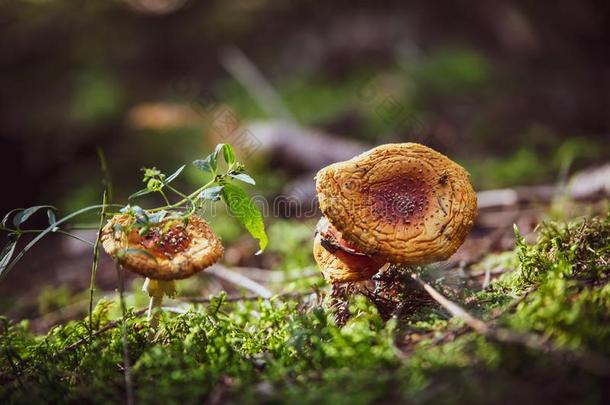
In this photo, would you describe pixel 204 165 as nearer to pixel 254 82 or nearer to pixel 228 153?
pixel 228 153

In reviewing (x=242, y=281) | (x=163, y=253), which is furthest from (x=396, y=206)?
(x=242, y=281)

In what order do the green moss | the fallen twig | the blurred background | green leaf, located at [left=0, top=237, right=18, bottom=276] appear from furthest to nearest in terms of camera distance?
the blurred background → green leaf, located at [left=0, top=237, right=18, bottom=276] → the green moss → the fallen twig

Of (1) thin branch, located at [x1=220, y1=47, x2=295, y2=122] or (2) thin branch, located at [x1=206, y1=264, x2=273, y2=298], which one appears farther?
(1) thin branch, located at [x1=220, y1=47, x2=295, y2=122]

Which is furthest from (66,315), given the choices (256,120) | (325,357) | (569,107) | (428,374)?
(569,107)

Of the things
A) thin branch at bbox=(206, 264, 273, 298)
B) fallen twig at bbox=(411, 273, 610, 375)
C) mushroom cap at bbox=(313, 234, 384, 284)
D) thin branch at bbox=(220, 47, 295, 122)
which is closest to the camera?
fallen twig at bbox=(411, 273, 610, 375)

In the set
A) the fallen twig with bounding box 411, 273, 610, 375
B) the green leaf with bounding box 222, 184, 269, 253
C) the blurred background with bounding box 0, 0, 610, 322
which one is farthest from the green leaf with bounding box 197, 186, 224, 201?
the blurred background with bounding box 0, 0, 610, 322

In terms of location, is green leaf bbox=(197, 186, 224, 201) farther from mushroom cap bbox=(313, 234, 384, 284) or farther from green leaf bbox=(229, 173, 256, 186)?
mushroom cap bbox=(313, 234, 384, 284)

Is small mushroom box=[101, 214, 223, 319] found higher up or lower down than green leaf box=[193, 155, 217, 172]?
lower down
